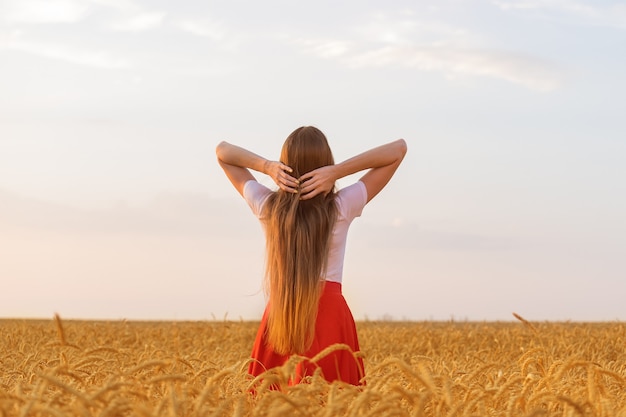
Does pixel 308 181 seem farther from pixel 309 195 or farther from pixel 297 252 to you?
pixel 297 252

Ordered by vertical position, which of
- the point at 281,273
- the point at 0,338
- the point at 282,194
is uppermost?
the point at 282,194

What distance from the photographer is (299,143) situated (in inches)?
190

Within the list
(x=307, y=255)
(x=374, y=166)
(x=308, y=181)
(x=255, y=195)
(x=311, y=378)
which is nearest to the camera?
(x=311, y=378)

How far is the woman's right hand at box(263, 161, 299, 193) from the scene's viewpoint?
4.73m

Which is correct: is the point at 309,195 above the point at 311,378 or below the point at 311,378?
above

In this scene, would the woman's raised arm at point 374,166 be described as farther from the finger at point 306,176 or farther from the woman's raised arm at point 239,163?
the woman's raised arm at point 239,163

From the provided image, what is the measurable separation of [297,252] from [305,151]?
587mm

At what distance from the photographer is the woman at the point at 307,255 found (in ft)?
15.0

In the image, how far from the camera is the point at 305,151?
4801 millimetres

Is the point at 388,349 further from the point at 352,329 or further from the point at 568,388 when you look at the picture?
the point at 568,388

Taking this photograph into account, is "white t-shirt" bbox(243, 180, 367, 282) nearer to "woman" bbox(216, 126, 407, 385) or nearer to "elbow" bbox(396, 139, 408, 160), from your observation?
"woman" bbox(216, 126, 407, 385)

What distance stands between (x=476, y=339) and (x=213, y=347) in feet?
10.2

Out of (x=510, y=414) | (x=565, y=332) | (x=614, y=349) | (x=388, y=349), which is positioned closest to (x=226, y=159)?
(x=510, y=414)

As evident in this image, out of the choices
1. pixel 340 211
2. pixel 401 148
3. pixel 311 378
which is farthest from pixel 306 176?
pixel 311 378
